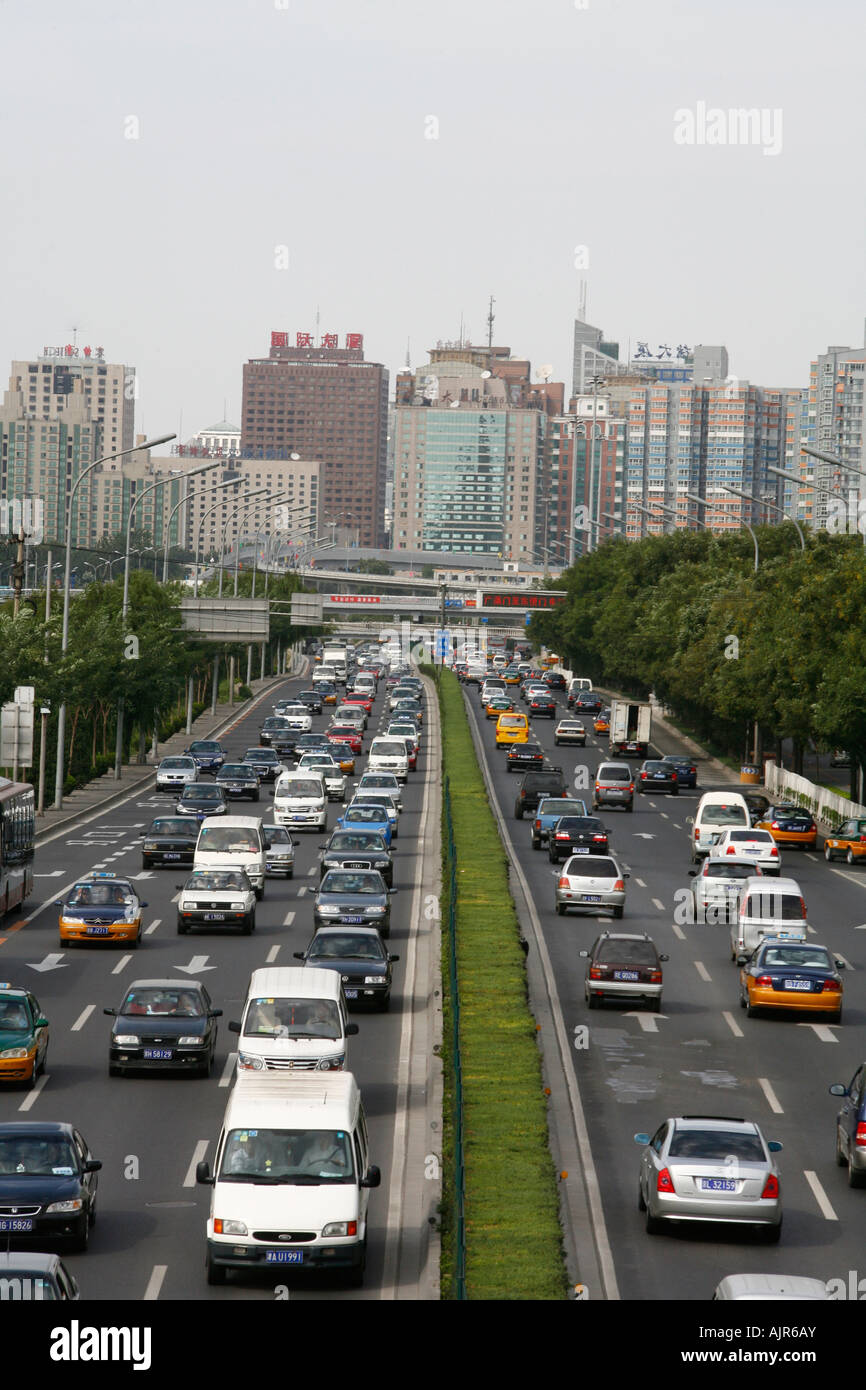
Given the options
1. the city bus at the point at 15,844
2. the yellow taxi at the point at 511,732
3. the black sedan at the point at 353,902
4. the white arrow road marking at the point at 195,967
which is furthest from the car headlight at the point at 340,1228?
the yellow taxi at the point at 511,732

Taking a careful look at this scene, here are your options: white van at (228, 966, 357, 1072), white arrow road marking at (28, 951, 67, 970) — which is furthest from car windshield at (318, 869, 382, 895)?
white van at (228, 966, 357, 1072)

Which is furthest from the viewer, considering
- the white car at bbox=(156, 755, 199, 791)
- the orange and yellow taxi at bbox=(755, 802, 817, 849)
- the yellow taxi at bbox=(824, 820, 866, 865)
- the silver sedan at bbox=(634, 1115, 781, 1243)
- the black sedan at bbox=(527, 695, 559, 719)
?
the black sedan at bbox=(527, 695, 559, 719)

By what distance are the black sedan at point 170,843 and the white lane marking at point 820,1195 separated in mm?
27228

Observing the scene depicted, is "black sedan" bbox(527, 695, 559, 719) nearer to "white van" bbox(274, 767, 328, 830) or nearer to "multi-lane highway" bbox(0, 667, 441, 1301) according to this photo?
"white van" bbox(274, 767, 328, 830)

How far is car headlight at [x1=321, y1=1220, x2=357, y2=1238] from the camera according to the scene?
691 inches

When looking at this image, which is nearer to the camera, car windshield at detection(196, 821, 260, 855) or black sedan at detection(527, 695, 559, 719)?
car windshield at detection(196, 821, 260, 855)

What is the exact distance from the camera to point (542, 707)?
10806cm

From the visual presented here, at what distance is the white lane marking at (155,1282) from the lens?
671 inches

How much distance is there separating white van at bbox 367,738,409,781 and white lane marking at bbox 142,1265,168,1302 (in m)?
53.1

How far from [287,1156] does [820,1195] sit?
6.49m

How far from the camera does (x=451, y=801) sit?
196 feet
